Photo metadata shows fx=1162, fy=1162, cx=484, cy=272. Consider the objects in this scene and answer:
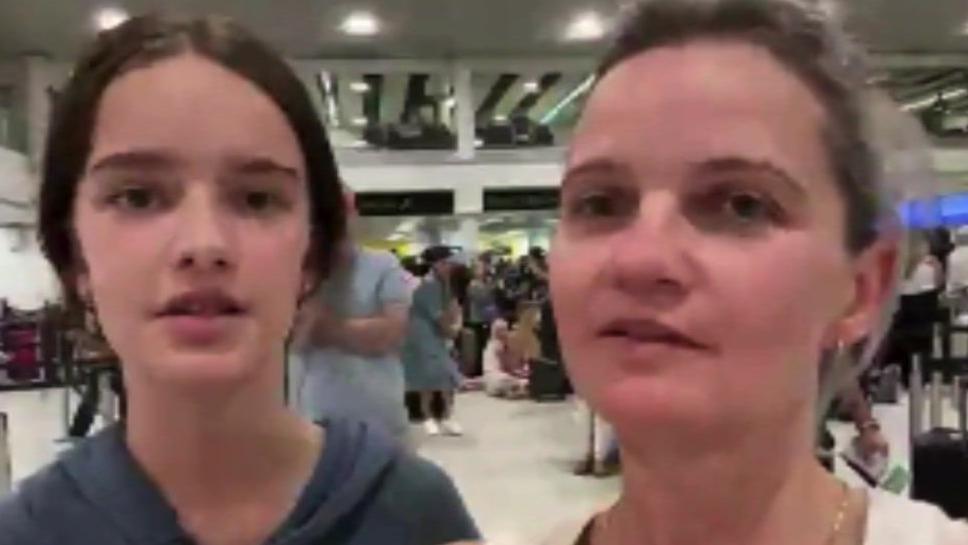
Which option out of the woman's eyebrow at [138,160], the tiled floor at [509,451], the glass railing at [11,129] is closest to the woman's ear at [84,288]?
the woman's eyebrow at [138,160]

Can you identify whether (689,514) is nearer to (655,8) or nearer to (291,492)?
(655,8)

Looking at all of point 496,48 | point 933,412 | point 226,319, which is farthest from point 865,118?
point 496,48

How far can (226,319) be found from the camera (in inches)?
39.2

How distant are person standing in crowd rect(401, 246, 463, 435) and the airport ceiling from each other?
3639 mm

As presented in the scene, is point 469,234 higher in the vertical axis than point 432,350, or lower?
higher

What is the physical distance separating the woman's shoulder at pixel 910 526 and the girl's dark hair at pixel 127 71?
58 cm

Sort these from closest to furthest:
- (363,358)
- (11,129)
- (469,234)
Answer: (363,358)
(11,129)
(469,234)

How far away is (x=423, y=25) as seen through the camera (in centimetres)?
1324

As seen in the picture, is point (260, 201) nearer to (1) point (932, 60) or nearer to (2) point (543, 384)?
(2) point (543, 384)

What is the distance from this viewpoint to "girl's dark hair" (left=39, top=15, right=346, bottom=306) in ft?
3.59

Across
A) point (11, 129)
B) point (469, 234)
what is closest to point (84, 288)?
point (11, 129)

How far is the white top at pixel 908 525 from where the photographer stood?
2.65 ft

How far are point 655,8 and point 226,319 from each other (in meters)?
0.44

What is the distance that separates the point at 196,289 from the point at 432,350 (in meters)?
7.55
